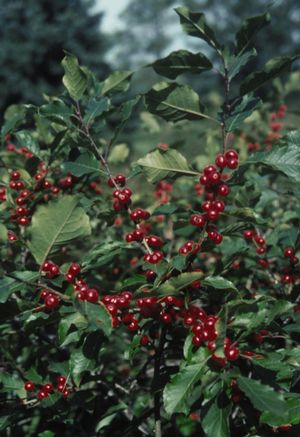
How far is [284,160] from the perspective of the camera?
1.76 metres

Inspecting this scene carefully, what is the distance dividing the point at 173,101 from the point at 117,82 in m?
0.55

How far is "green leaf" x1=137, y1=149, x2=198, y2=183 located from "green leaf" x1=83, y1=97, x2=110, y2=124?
38 cm

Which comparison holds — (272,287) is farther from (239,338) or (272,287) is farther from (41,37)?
(41,37)

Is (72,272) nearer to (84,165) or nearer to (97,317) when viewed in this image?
(97,317)

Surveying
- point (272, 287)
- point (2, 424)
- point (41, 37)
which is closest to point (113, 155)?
point (272, 287)

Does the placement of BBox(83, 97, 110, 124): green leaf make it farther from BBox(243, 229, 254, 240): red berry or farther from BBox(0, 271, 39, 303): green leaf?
BBox(243, 229, 254, 240): red berry

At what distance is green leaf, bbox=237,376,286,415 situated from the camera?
1.34 m

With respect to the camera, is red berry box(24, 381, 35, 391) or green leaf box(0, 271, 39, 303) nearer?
green leaf box(0, 271, 39, 303)

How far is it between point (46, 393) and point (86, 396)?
0.69 ft

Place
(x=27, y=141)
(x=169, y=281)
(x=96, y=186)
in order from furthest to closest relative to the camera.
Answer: (x=96, y=186), (x=27, y=141), (x=169, y=281)

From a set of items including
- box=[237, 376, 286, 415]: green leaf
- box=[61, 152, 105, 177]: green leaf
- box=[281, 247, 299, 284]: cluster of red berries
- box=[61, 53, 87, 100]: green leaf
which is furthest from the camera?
box=[281, 247, 299, 284]: cluster of red berries

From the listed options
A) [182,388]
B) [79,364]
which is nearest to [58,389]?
[79,364]

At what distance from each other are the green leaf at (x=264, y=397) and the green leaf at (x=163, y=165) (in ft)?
2.50

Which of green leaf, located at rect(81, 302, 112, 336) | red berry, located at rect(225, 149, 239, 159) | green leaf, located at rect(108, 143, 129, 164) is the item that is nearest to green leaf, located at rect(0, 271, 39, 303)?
green leaf, located at rect(81, 302, 112, 336)
